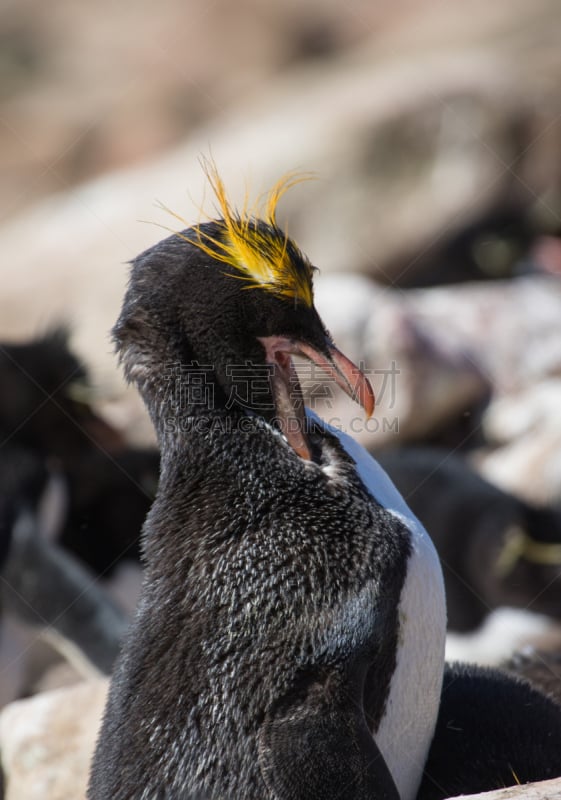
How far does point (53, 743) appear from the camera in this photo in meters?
3.21

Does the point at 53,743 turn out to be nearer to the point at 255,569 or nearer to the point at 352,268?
the point at 255,569

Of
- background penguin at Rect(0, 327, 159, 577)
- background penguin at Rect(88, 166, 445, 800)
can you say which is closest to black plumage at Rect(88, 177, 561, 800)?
background penguin at Rect(88, 166, 445, 800)

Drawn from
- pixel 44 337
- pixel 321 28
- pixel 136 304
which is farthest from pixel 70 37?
pixel 136 304

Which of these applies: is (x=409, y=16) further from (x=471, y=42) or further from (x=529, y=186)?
(x=529, y=186)

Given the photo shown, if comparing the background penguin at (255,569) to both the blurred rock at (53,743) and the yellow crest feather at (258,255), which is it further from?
the blurred rock at (53,743)

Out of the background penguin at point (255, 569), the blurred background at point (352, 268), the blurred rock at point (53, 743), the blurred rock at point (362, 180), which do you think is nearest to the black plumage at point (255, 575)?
the background penguin at point (255, 569)

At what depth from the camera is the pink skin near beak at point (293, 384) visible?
2.35 m

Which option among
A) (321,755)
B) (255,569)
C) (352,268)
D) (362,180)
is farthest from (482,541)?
(362,180)

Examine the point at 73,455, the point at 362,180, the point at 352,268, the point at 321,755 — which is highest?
the point at 73,455

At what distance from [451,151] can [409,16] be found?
818cm

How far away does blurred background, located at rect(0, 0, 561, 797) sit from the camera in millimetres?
4816

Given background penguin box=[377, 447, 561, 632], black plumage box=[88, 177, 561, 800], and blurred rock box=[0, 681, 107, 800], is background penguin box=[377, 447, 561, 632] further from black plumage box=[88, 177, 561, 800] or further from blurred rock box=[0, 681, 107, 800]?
black plumage box=[88, 177, 561, 800]

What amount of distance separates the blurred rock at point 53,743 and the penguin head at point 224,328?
1238 mm

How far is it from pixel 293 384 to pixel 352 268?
5.77 metres
